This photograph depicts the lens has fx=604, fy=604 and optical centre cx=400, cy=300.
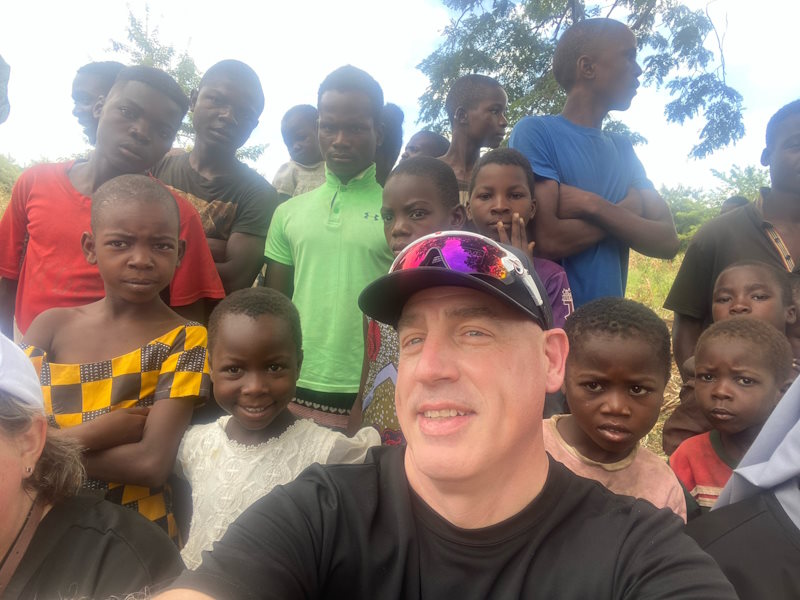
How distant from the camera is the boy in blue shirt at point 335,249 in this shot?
3527 millimetres

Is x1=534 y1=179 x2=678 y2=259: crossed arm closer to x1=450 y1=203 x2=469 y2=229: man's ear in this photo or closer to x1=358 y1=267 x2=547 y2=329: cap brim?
x1=450 y1=203 x2=469 y2=229: man's ear

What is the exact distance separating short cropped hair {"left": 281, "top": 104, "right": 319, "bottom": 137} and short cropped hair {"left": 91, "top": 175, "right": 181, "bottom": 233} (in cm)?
338

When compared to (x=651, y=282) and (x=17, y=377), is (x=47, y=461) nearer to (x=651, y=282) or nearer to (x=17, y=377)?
(x=17, y=377)

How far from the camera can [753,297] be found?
11.3 feet

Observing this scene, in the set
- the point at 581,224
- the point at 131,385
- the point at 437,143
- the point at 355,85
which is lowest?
the point at 131,385

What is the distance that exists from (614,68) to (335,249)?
2.13 meters

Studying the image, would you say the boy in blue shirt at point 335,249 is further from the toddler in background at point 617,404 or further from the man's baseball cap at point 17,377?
the man's baseball cap at point 17,377

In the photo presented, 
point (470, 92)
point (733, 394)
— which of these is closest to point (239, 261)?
point (470, 92)

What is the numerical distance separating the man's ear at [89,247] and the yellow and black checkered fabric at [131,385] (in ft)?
1.60

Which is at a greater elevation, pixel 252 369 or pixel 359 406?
pixel 252 369

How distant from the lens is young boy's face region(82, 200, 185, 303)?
2.70m

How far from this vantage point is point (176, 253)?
9.39ft

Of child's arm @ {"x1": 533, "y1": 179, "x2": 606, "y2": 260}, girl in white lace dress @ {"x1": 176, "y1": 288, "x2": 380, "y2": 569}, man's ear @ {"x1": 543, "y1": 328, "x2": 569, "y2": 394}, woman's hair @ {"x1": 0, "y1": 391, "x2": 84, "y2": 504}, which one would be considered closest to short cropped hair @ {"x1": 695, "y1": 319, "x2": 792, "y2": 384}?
child's arm @ {"x1": 533, "y1": 179, "x2": 606, "y2": 260}

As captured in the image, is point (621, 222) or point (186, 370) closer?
point (186, 370)
